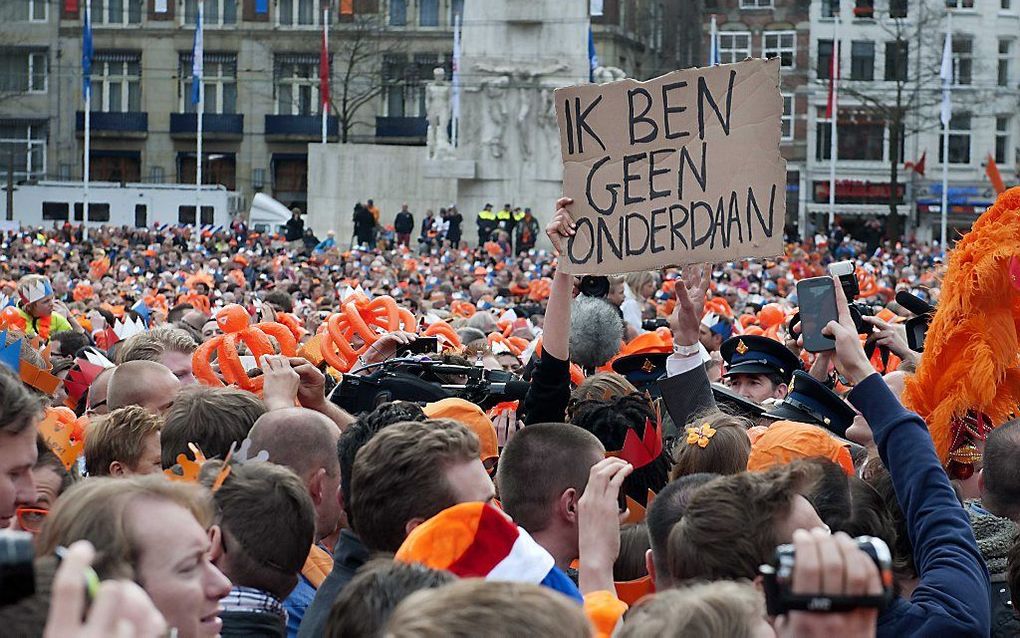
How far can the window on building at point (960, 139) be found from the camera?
63.0 metres

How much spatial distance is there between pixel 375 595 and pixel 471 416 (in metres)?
2.56

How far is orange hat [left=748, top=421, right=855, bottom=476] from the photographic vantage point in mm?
5230

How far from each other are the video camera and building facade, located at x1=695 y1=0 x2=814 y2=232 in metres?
58.2

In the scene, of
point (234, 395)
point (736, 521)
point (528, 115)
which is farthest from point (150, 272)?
point (736, 521)

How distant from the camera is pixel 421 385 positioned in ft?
21.8

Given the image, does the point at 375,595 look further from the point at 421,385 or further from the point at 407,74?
the point at 407,74

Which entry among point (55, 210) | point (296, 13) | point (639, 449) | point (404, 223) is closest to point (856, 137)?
point (296, 13)

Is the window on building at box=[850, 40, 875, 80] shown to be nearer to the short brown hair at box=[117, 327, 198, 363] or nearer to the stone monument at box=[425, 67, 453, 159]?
the stone monument at box=[425, 67, 453, 159]

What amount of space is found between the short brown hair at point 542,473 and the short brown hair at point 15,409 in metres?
1.22

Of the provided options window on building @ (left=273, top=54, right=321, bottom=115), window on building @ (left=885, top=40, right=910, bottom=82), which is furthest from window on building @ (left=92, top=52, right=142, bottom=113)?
window on building @ (left=885, top=40, right=910, bottom=82)

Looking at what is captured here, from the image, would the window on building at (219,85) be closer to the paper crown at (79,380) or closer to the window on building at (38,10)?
the window on building at (38,10)

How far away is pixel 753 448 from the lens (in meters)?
5.36

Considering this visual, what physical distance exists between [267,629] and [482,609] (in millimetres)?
1557

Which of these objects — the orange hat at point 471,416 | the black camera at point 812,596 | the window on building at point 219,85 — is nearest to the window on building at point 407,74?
the window on building at point 219,85
